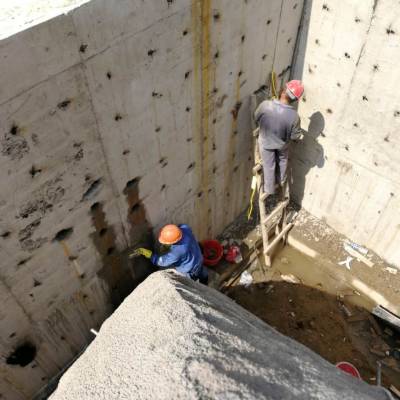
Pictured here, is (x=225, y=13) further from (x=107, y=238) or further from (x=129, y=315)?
(x=129, y=315)

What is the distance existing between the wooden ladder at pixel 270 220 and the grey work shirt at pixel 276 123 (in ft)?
1.10

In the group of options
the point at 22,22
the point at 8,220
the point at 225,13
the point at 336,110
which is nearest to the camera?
the point at 22,22

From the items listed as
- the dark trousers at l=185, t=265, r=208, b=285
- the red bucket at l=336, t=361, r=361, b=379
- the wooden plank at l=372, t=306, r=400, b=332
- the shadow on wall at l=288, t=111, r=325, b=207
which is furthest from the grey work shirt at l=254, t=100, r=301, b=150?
the red bucket at l=336, t=361, r=361, b=379

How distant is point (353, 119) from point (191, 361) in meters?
4.44

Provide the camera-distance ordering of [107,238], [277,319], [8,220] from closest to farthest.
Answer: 1. [8,220]
2. [107,238]
3. [277,319]

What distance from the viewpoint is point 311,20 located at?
213 inches

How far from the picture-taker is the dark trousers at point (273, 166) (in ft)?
19.8

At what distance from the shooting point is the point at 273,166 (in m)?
6.16

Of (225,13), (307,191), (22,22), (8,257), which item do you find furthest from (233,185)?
(22,22)

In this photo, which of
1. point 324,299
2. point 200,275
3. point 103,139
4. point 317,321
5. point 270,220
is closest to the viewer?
point 103,139

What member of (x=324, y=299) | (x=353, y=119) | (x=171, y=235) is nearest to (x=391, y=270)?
(x=324, y=299)

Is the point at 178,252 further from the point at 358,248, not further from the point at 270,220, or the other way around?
the point at 358,248

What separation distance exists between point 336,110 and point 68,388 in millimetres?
5090

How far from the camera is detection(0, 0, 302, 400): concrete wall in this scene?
10.5ft
